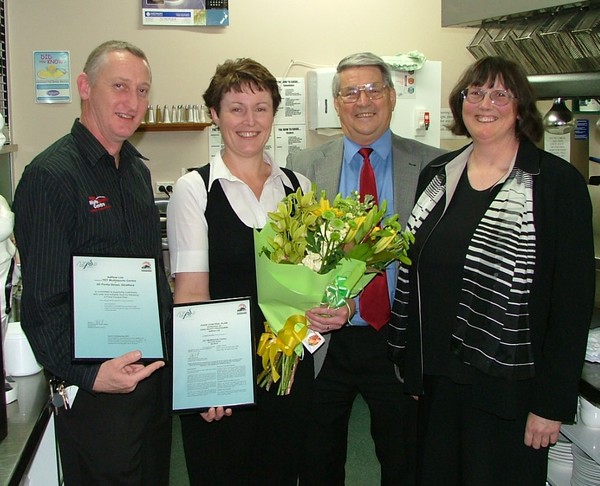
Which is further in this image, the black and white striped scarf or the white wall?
the white wall

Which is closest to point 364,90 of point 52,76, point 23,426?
point 23,426

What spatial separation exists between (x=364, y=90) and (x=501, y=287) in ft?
3.06

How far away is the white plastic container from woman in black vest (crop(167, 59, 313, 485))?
423mm

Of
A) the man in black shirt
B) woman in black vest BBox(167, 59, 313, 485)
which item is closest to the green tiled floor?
woman in black vest BBox(167, 59, 313, 485)

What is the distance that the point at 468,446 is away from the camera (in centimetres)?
188

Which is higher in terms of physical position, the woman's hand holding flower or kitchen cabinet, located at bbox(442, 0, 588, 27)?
kitchen cabinet, located at bbox(442, 0, 588, 27)

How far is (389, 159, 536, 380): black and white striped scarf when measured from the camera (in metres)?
1.72

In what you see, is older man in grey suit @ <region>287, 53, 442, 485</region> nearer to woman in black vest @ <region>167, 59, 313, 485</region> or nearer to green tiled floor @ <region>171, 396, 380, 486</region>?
woman in black vest @ <region>167, 59, 313, 485</region>

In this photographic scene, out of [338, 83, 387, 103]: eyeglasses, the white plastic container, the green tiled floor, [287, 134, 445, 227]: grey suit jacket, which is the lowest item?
the green tiled floor

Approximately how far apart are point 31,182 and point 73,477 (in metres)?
0.79

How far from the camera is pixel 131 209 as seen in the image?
1743 millimetres

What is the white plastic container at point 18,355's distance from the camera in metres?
1.71

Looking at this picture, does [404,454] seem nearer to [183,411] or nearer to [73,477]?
[183,411]

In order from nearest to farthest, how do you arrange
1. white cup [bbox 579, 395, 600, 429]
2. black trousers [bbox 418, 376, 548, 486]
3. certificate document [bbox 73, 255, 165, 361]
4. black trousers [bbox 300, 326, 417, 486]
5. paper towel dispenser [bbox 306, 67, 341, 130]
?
→ certificate document [bbox 73, 255, 165, 361] → black trousers [bbox 418, 376, 548, 486] → white cup [bbox 579, 395, 600, 429] → black trousers [bbox 300, 326, 417, 486] → paper towel dispenser [bbox 306, 67, 341, 130]
